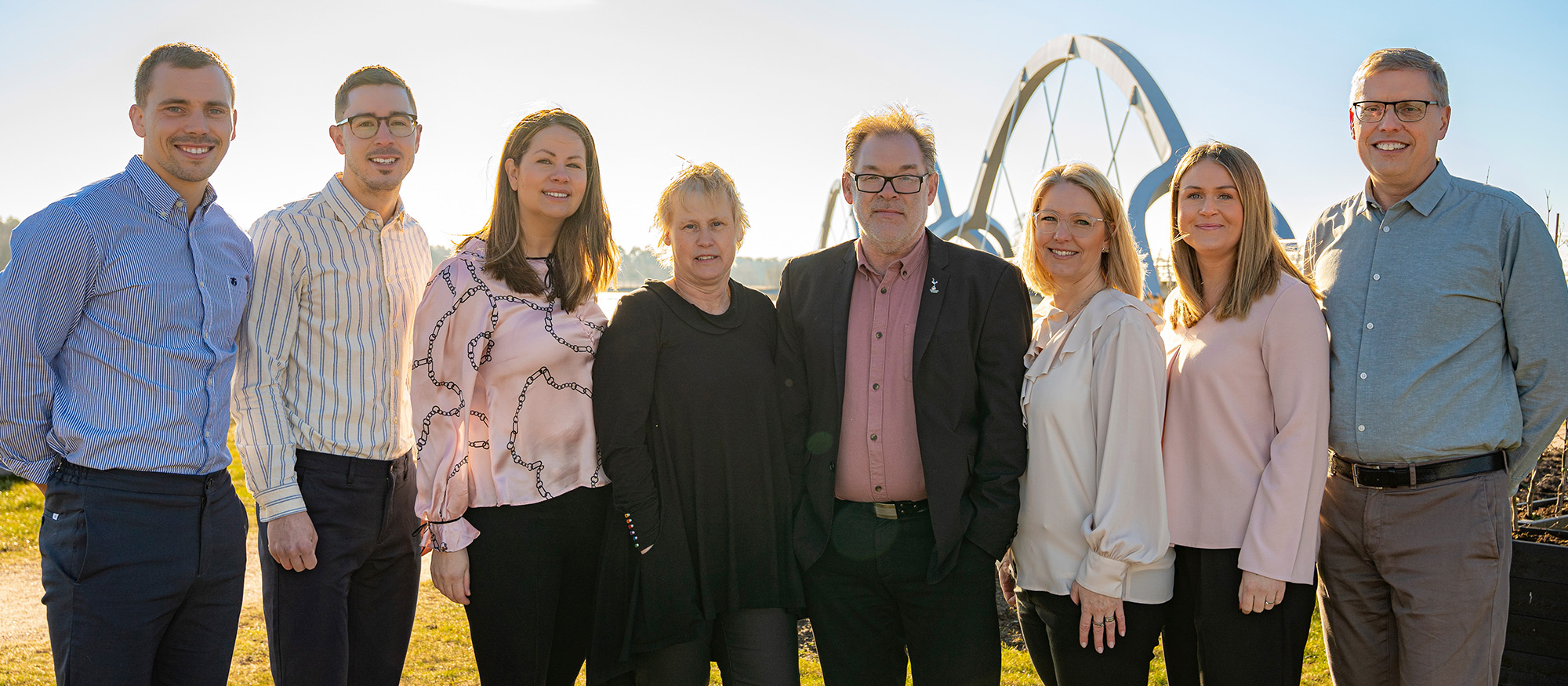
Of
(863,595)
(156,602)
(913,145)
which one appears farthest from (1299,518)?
(156,602)

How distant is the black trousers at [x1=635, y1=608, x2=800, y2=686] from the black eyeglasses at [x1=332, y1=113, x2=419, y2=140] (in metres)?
2.13

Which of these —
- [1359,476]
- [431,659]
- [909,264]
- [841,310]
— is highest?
[909,264]

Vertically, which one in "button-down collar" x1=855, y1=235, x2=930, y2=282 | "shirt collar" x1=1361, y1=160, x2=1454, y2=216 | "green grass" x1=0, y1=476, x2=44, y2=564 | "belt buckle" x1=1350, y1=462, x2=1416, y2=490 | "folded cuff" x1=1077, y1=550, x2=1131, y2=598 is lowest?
"green grass" x1=0, y1=476, x2=44, y2=564

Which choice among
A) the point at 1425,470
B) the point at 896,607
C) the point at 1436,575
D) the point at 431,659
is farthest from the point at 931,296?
the point at 431,659

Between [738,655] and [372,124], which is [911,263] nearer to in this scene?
[738,655]

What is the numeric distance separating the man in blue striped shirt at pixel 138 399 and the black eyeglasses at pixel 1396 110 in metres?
4.05

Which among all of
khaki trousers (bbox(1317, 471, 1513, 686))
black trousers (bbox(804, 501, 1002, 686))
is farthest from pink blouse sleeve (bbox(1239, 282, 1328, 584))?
black trousers (bbox(804, 501, 1002, 686))

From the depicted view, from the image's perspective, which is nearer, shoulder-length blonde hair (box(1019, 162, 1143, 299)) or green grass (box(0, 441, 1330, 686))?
shoulder-length blonde hair (box(1019, 162, 1143, 299))

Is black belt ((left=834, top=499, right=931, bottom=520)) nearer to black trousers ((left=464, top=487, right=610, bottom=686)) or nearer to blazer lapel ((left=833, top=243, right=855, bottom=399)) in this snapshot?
blazer lapel ((left=833, top=243, right=855, bottom=399))

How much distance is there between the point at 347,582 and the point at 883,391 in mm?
2003

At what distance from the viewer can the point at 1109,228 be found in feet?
9.94

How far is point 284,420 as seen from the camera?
9.70ft

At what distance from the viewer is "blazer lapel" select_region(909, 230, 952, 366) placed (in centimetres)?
306

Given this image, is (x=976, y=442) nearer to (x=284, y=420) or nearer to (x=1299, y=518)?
(x=1299, y=518)
